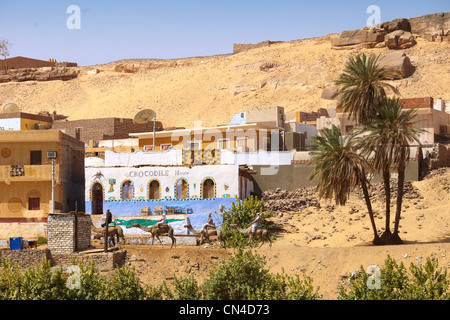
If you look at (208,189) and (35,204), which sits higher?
(208,189)

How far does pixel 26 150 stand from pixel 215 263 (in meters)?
17.7

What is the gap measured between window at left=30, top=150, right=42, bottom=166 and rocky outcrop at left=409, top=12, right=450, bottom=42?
229 ft

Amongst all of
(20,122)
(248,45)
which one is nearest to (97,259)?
(20,122)

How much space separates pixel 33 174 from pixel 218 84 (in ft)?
210

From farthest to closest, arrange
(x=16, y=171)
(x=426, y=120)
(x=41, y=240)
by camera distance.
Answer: (x=426, y=120) → (x=16, y=171) → (x=41, y=240)

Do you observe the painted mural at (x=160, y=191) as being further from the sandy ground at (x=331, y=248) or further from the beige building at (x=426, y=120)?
the beige building at (x=426, y=120)

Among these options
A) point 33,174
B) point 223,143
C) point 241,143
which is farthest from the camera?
point 223,143

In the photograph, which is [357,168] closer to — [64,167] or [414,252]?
[414,252]

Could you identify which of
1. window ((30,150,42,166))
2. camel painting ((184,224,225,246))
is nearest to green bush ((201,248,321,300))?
camel painting ((184,224,225,246))

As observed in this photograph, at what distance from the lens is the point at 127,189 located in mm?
42969

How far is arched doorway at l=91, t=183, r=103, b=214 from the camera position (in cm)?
4322

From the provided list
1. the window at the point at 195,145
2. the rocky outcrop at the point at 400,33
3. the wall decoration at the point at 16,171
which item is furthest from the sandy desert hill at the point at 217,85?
the wall decoration at the point at 16,171

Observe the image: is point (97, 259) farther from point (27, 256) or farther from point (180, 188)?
point (180, 188)
